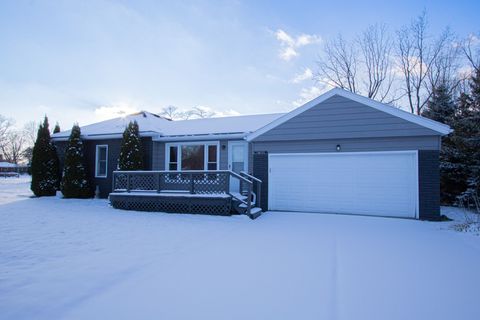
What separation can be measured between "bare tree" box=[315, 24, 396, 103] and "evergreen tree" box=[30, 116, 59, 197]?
1939 centimetres

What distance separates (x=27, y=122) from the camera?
6025cm

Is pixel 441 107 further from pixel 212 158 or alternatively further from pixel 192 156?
pixel 192 156

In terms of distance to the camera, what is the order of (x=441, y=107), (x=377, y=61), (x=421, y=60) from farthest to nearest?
(x=377, y=61), (x=421, y=60), (x=441, y=107)

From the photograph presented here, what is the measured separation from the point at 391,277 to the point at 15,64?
13.9m

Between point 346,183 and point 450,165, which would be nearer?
point 346,183

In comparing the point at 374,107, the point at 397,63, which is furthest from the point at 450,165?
the point at 397,63

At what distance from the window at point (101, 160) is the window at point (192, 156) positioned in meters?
3.68

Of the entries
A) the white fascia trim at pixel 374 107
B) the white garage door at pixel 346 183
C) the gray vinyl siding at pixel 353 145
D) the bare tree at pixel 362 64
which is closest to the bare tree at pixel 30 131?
the bare tree at pixel 362 64

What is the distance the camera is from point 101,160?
1468cm

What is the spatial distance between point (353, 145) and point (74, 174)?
1283 centimetres

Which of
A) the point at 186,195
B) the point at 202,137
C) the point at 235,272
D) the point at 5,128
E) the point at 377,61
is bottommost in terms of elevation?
the point at 235,272

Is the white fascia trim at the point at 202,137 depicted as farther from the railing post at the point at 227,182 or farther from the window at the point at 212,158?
the railing post at the point at 227,182

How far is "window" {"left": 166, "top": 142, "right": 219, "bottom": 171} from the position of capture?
13.1 m

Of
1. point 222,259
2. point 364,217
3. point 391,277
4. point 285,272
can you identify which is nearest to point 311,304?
point 285,272
